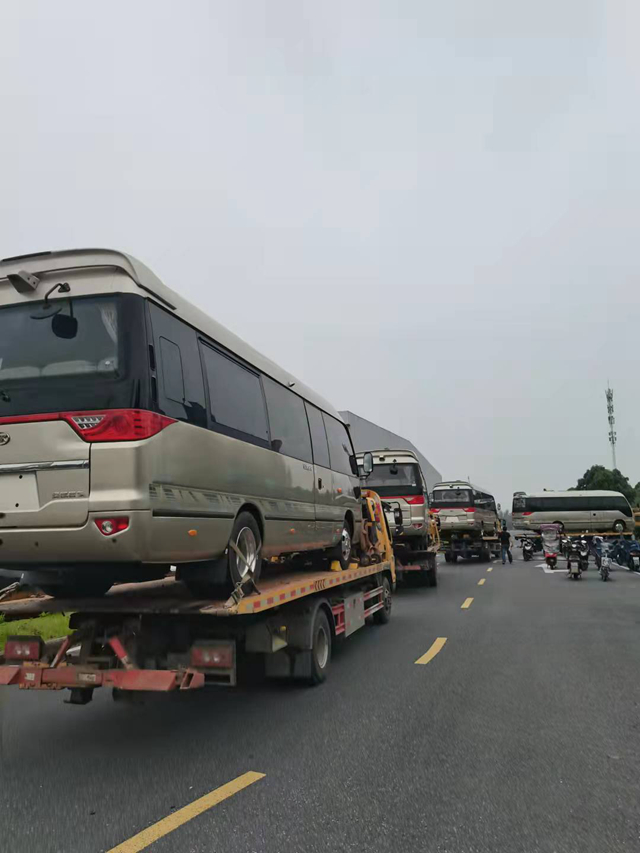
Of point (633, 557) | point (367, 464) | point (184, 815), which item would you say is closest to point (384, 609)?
point (367, 464)

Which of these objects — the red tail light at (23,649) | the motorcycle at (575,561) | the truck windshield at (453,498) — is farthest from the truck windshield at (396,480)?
the red tail light at (23,649)

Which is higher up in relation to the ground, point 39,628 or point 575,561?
point 39,628

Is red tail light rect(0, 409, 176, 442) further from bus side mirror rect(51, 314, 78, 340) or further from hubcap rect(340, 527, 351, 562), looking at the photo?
hubcap rect(340, 527, 351, 562)

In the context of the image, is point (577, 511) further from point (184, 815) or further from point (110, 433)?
point (184, 815)

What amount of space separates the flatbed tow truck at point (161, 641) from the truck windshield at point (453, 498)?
21743mm

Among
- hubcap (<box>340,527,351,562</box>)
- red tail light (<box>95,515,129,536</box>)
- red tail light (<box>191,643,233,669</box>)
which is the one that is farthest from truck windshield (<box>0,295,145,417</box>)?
hubcap (<box>340,527,351,562</box>)

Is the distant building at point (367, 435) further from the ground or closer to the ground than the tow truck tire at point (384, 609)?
further from the ground

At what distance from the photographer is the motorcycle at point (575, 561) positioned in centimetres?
2028

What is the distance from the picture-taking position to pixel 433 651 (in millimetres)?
8828

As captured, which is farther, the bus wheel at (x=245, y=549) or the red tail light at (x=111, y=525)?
the bus wheel at (x=245, y=549)

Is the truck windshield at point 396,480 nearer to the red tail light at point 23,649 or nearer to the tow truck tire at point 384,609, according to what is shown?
the tow truck tire at point 384,609

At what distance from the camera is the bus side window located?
5.05m

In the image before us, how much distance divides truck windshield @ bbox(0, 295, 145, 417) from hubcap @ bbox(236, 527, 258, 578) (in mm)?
1946

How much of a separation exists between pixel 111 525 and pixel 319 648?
354cm
